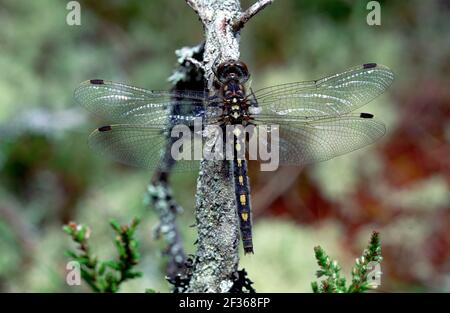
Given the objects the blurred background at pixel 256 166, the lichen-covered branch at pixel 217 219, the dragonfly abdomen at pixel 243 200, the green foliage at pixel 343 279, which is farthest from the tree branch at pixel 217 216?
the blurred background at pixel 256 166

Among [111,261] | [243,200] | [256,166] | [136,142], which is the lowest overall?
[111,261]

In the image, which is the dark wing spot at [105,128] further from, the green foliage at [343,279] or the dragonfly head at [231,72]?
the green foliage at [343,279]

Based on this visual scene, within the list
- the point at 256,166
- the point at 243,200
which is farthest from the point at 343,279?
the point at 256,166

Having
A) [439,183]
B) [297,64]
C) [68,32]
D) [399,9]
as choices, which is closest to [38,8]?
[68,32]

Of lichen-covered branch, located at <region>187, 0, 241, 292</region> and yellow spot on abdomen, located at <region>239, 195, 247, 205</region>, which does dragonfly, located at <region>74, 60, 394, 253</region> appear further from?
lichen-covered branch, located at <region>187, 0, 241, 292</region>

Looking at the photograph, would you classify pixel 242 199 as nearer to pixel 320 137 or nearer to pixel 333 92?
pixel 320 137

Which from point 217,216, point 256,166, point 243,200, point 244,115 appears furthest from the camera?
point 256,166
